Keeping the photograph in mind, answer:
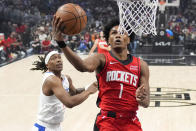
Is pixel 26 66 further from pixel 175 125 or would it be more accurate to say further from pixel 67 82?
pixel 67 82

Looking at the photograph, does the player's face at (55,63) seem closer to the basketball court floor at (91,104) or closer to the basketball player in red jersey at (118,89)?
the basketball player in red jersey at (118,89)

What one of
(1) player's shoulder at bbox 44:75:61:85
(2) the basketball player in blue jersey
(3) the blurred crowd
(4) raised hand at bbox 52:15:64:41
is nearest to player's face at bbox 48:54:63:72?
(2) the basketball player in blue jersey

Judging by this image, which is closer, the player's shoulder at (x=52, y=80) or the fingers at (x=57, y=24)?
the fingers at (x=57, y=24)

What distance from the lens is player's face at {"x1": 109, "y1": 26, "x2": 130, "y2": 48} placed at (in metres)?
3.41

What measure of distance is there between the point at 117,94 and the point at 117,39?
1.76 feet

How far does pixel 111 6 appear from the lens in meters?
22.8

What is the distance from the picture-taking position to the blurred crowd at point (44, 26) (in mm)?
16359

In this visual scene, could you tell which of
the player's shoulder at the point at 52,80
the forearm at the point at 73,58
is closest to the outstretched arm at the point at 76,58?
the forearm at the point at 73,58

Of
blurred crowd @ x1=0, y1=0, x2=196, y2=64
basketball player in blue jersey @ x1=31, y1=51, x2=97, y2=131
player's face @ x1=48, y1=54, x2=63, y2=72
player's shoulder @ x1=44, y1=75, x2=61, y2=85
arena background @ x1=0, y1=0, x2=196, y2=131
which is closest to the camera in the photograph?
basketball player in blue jersey @ x1=31, y1=51, x2=97, y2=131

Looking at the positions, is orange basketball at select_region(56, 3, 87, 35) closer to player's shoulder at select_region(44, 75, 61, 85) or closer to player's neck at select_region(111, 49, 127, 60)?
player's neck at select_region(111, 49, 127, 60)

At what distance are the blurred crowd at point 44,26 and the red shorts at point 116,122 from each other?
1140 centimetres

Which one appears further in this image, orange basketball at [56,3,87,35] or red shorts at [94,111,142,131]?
red shorts at [94,111,142,131]

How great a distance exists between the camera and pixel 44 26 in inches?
753

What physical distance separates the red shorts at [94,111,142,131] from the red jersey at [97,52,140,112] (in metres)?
0.06
